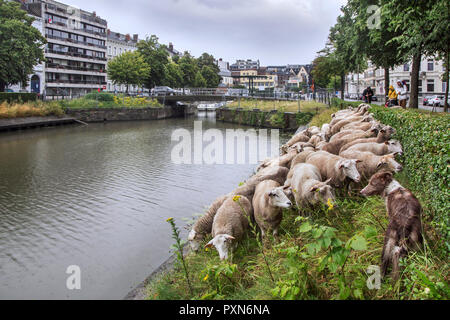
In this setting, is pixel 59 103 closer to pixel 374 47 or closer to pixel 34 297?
pixel 374 47

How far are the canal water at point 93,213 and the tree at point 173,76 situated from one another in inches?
2328

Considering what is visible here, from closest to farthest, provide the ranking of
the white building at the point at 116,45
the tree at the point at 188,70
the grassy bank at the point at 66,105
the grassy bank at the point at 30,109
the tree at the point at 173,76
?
the grassy bank at the point at 30,109 < the grassy bank at the point at 66,105 < the tree at the point at 173,76 < the tree at the point at 188,70 < the white building at the point at 116,45

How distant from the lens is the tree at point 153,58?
7350 centimetres

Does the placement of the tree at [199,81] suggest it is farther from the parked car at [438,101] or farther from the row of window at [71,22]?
the parked car at [438,101]

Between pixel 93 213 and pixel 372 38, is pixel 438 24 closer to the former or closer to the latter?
pixel 372 38

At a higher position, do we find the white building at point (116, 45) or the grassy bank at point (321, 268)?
the white building at point (116, 45)

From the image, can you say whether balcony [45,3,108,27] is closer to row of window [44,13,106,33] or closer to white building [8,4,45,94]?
row of window [44,13,106,33]

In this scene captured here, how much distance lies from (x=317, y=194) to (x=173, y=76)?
81984 mm

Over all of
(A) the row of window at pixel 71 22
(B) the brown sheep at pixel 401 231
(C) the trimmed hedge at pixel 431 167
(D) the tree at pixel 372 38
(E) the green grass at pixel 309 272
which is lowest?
(E) the green grass at pixel 309 272

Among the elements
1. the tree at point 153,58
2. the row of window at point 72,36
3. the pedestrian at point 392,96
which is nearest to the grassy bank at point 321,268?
the pedestrian at point 392,96

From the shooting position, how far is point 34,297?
22.5 ft

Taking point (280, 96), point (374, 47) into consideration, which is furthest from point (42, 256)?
point (280, 96)

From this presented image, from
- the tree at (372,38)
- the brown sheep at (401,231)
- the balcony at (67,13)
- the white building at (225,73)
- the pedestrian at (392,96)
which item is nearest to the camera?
the brown sheep at (401,231)

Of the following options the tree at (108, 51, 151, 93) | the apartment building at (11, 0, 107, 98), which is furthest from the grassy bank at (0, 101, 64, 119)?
the apartment building at (11, 0, 107, 98)
